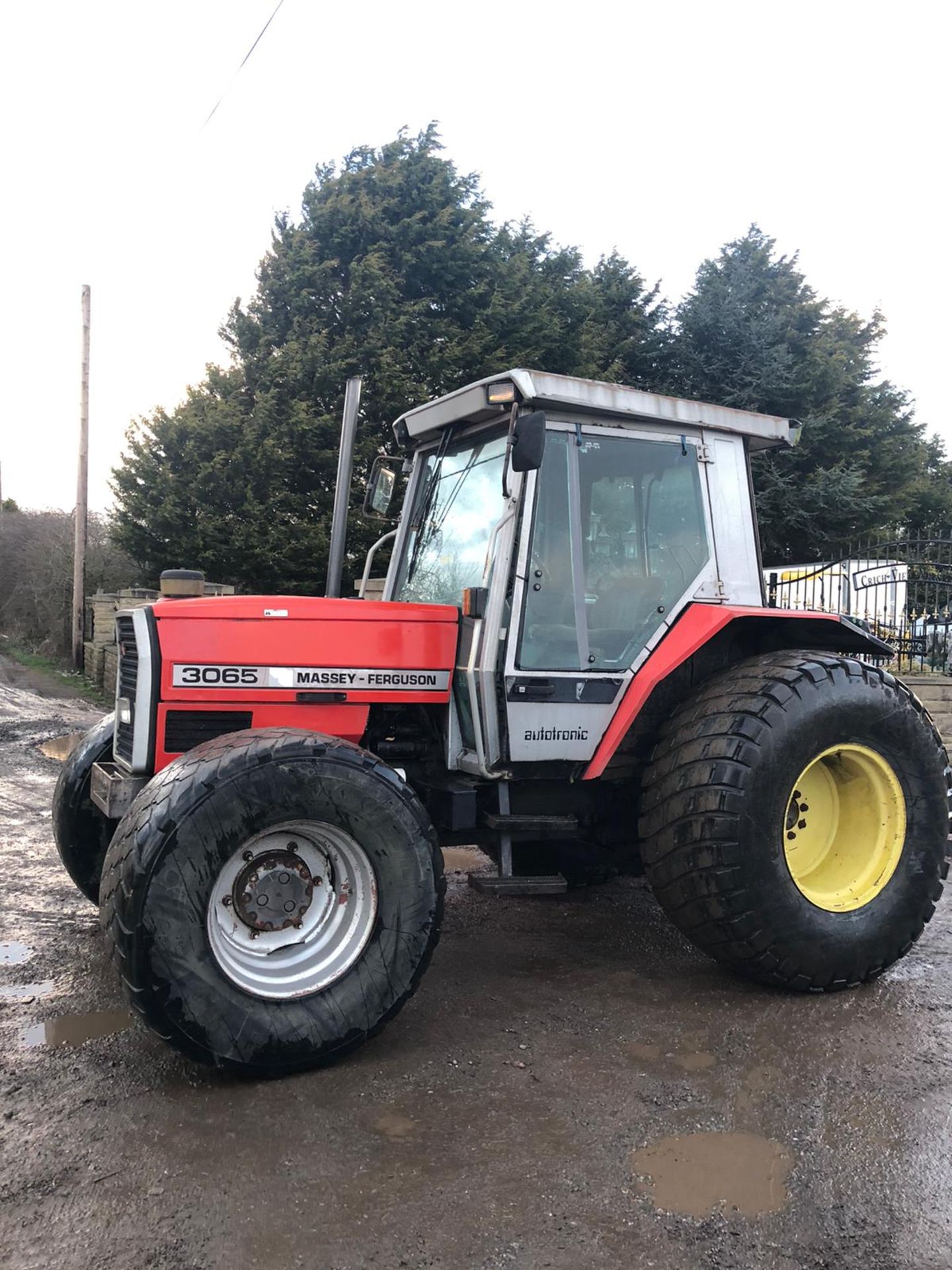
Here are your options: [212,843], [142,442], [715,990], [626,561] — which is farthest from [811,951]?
[142,442]

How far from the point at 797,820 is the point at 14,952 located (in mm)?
3443

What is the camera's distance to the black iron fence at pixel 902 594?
866 centimetres

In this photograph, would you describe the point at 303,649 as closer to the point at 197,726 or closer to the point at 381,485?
the point at 197,726

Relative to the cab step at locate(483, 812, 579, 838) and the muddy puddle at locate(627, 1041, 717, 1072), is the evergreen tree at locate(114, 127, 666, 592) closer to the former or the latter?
the cab step at locate(483, 812, 579, 838)

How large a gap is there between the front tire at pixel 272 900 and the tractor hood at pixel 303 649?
1.28ft

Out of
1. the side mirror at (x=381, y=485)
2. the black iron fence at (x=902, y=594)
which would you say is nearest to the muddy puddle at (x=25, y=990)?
the side mirror at (x=381, y=485)

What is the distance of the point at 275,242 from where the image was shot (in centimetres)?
1728

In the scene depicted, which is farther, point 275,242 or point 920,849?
point 275,242

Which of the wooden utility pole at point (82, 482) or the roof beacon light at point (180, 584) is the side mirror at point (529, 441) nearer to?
the roof beacon light at point (180, 584)

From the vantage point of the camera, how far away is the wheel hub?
3279mm

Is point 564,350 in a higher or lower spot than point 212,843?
higher

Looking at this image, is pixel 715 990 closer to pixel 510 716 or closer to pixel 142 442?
pixel 510 716

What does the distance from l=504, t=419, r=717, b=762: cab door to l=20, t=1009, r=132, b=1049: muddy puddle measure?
5.74 ft

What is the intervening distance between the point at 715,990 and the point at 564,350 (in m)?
15.8
